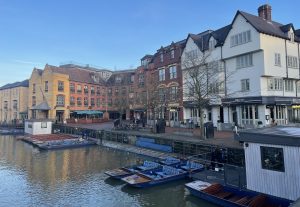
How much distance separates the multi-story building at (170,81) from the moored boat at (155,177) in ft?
67.3

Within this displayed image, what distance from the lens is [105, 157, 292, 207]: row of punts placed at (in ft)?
40.4

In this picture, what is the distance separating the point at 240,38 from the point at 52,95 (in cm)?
4692

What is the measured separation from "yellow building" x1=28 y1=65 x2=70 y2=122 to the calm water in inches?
1345

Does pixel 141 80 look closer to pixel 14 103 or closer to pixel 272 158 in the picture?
pixel 272 158

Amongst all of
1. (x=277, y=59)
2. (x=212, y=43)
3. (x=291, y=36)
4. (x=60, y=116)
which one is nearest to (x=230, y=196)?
(x=277, y=59)

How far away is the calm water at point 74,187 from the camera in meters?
15.4

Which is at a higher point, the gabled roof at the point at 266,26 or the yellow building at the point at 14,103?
the gabled roof at the point at 266,26

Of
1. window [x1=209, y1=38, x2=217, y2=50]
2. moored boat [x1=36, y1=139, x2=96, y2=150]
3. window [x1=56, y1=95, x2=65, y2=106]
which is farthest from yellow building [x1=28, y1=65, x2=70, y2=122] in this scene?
window [x1=209, y1=38, x2=217, y2=50]

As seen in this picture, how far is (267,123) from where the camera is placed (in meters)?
30.7

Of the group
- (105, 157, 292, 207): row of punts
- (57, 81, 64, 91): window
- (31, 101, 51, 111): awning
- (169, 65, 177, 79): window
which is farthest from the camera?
(57, 81, 64, 91): window

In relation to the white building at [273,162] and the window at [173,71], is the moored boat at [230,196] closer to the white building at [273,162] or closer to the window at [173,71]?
the white building at [273,162]

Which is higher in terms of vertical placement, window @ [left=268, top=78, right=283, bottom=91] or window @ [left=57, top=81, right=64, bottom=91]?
window @ [left=57, top=81, right=64, bottom=91]

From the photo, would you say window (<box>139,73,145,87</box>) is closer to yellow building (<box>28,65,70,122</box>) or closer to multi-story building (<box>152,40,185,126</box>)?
multi-story building (<box>152,40,185,126</box>)

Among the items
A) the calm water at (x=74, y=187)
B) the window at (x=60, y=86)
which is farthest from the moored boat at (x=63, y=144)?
the window at (x=60, y=86)
